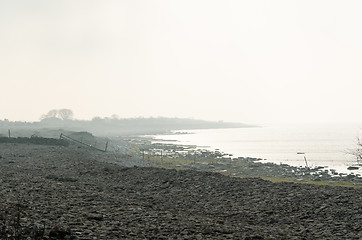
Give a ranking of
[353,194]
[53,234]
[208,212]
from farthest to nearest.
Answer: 1. [353,194]
2. [208,212]
3. [53,234]

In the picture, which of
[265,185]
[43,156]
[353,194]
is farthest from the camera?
[43,156]

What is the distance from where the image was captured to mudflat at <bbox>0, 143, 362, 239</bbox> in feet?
48.5

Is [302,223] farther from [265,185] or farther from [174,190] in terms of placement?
[174,190]

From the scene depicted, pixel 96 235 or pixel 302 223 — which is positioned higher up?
pixel 96 235

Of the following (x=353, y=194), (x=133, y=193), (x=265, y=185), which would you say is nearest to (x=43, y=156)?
(x=133, y=193)

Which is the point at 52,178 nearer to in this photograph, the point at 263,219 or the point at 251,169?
the point at 263,219

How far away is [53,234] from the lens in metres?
12.9

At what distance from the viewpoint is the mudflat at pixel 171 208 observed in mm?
14781

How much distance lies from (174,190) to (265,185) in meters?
7.85

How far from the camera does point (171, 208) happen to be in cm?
2175

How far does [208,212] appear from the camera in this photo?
2189 cm

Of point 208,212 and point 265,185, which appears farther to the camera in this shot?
point 265,185

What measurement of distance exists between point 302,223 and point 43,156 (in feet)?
126

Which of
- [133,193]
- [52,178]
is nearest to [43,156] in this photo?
[52,178]
